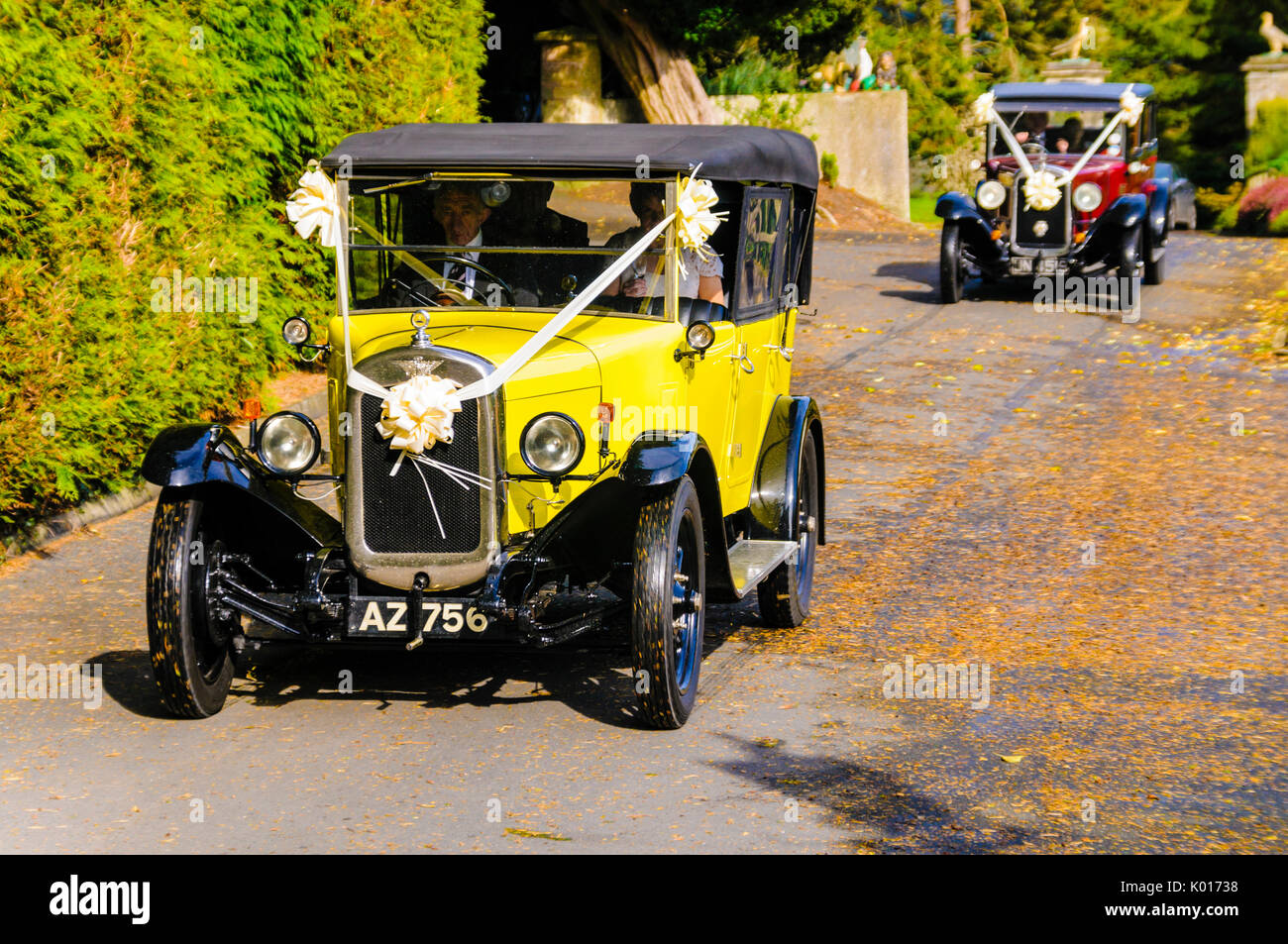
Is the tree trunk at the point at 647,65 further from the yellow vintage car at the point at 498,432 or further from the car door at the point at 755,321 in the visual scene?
the yellow vintage car at the point at 498,432

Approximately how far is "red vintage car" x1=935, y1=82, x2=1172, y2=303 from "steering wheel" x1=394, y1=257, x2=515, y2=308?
10.9m

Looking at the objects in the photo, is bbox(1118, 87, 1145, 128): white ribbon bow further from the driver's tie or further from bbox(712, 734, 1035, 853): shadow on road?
bbox(712, 734, 1035, 853): shadow on road

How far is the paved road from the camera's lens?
15.6 ft

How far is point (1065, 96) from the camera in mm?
17672

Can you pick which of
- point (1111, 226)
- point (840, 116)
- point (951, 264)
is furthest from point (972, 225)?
point (840, 116)

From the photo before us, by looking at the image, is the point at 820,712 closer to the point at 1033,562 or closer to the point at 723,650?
the point at 723,650

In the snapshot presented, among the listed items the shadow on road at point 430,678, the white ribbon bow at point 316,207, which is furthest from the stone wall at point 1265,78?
the white ribbon bow at point 316,207

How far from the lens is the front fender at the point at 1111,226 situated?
16.0 meters

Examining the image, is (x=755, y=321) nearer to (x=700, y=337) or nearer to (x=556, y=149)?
(x=700, y=337)

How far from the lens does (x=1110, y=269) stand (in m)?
17.7

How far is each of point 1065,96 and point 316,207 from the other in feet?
44.1

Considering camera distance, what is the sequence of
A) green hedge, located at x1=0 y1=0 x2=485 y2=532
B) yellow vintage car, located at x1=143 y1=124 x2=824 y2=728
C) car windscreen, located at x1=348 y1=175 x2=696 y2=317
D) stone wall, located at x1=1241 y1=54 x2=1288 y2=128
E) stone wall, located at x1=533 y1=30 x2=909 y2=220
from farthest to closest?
1. stone wall, located at x1=1241 y1=54 x2=1288 y2=128
2. stone wall, located at x1=533 y1=30 x2=909 y2=220
3. green hedge, located at x1=0 y1=0 x2=485 y2=532
4. car windscreen, located at x1=348 y1=175 x2=696 y2=317
5. yellow vintage car, located at x1=143 y1=124 x2=824 y2=728

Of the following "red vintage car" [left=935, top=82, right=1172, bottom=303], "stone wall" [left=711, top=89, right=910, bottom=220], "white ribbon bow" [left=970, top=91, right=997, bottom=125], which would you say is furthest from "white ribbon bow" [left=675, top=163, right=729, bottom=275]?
"stone wall" [left=711, top=89, right=910, bottom=220]

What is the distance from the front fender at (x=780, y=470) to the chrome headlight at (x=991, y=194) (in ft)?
31.6
